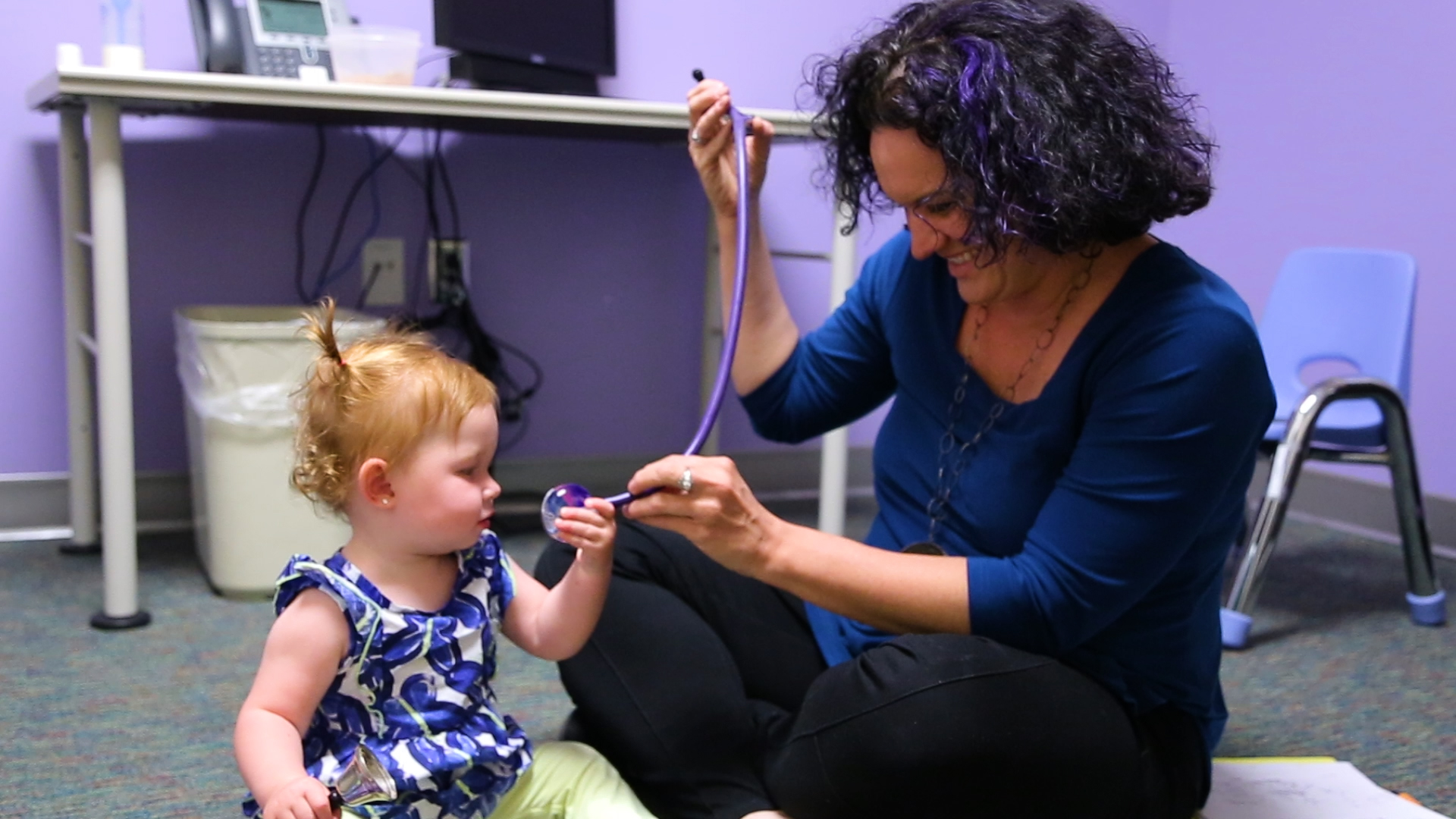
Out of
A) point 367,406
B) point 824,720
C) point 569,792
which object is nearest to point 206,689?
point 569,792

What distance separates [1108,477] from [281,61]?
1.54 m

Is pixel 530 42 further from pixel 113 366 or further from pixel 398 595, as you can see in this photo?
pixel 398 595

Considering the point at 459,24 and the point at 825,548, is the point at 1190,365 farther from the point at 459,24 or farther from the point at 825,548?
the point at 459,24

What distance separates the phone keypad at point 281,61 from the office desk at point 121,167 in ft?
0.19

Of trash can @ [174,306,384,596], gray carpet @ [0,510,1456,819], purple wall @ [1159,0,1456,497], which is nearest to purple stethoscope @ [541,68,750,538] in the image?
gray carpet @ [0,510,1456,819]

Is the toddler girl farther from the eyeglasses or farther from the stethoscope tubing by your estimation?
the eyeglasses

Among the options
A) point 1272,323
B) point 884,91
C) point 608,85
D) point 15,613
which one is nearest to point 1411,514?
point 1272,323

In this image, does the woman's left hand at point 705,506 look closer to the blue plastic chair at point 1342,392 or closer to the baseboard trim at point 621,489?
the blue plastic chair at point 1342,392

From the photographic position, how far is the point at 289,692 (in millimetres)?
897

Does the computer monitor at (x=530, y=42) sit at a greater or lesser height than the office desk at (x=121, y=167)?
greater

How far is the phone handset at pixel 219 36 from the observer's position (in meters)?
1.96

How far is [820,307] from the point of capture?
2631 mm

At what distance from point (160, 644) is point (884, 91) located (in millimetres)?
1213

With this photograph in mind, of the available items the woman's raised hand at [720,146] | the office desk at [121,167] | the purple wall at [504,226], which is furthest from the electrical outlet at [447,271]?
the woman's raised hand at [720,146]
